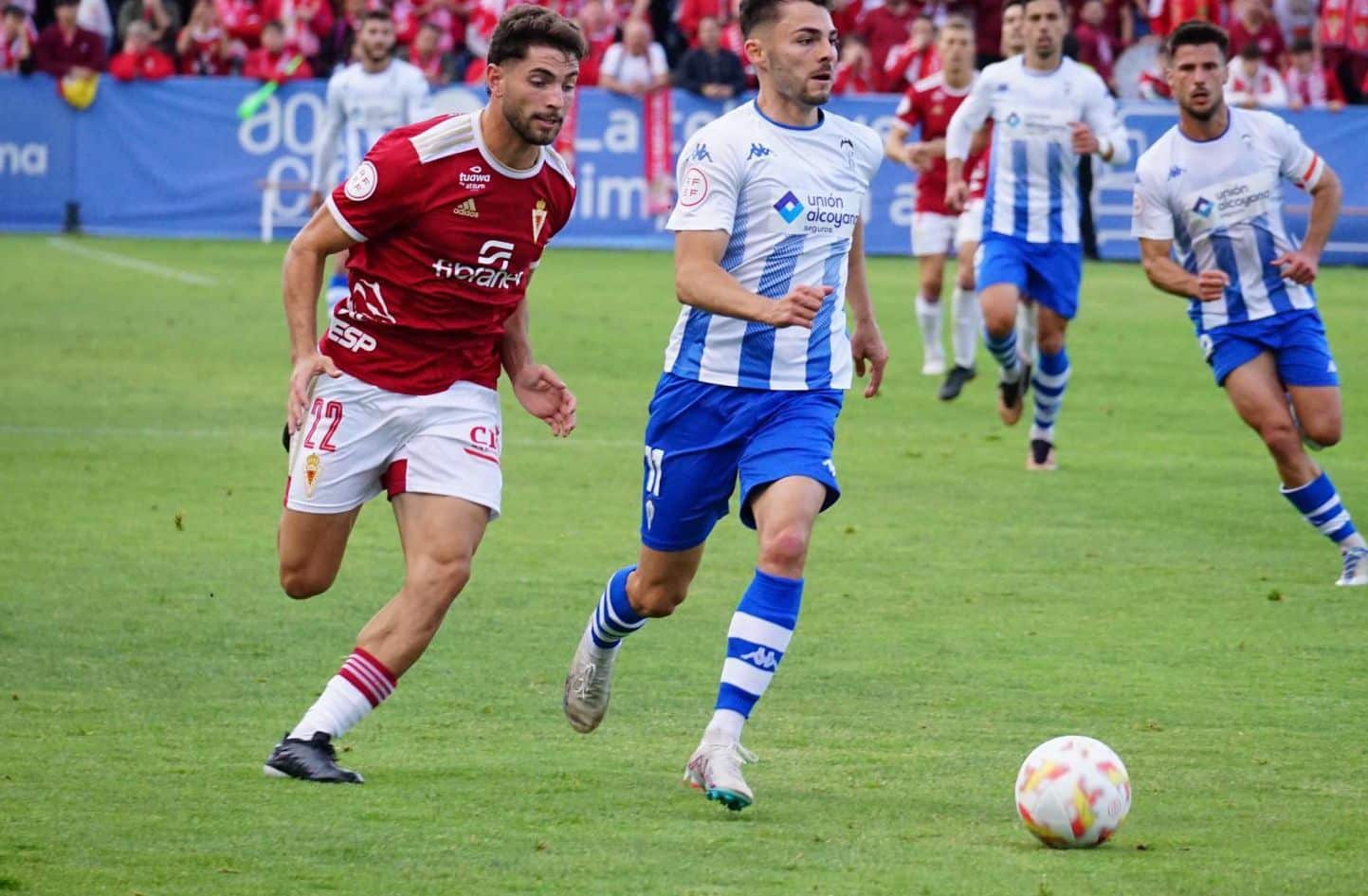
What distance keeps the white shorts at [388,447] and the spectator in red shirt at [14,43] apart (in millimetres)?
23190

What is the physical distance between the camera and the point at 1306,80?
26656 mm

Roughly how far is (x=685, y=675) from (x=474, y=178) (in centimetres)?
219

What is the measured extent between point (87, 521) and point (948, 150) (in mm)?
6009

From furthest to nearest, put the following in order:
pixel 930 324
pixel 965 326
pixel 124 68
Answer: pixel 124 68
pixel 930 324
pixel 965 326

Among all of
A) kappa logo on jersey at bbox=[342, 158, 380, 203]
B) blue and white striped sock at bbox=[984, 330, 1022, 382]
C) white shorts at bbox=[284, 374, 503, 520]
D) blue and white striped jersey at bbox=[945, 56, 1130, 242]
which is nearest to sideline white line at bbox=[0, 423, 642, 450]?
blue and white striped sock at bbox=[984, 330, 1022, 382]

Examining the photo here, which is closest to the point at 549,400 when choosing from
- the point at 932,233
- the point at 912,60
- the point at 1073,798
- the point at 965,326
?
the point at 1073,798

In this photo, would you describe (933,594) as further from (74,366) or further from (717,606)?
(74,366)

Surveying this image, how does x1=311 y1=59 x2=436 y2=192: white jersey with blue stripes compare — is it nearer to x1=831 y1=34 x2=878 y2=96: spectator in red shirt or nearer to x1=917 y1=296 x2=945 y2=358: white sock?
x1=917 y1=296 x2=945 y2=358: white sock

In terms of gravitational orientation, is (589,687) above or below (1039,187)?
below

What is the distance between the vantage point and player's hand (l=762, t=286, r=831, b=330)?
6.30 m

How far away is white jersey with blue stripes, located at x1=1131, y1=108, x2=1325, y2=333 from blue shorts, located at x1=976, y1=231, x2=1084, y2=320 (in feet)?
10.6

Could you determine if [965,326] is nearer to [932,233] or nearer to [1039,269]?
[932,233]

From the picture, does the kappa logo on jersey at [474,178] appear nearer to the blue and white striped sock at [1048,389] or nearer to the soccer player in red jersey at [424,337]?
the soccer player in red jersey at [424,337]

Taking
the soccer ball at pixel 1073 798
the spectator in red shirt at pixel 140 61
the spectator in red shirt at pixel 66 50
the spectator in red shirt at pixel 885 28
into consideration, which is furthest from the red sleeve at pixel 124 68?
the soccer ball at pixel 1073 798
